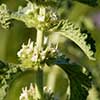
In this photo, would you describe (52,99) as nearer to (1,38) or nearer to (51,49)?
(51,49)

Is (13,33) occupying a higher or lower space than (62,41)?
higher

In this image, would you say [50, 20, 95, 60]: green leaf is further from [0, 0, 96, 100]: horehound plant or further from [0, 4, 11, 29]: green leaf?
[0, 4, 11, 29]: green leaf

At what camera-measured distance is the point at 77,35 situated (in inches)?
99.1

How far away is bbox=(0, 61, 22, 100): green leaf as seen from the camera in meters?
2.49

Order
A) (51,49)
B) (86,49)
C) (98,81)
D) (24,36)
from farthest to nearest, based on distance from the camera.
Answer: (24,36), (98,81), (51,49), (86,49)

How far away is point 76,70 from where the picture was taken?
2.67 meters

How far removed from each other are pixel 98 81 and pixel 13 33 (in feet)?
5.41

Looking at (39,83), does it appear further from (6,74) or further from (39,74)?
(6,74)

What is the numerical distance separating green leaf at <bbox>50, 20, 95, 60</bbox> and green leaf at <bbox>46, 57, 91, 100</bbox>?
0.17 metres

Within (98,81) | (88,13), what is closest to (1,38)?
(88,13)

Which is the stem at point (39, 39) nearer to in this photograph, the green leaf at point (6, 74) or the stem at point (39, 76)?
the stem at point (39, 76)

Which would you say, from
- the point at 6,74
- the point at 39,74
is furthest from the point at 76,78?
the point at 6,74

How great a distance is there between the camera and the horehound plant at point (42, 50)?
8.30 feet

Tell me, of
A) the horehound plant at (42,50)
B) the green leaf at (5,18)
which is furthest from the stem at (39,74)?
the green leaf at (5,18)
